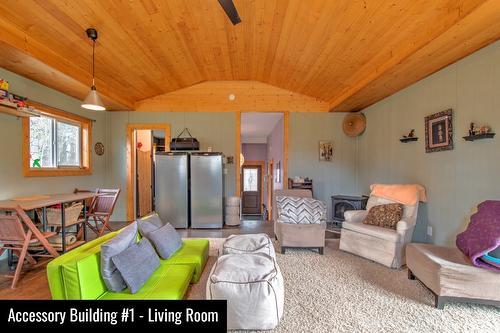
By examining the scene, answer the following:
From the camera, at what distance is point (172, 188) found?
187 inches

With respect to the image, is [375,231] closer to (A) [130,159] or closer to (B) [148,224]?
(B) [148,224]

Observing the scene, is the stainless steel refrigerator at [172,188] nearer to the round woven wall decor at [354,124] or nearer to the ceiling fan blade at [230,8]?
the ceiling fan blade at [230,8]

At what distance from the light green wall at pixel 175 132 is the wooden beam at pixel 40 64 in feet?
3.64

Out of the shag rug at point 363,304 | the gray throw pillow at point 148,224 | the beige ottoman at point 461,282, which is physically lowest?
the shag rug at point 363,304

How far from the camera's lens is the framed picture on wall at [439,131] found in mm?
2992

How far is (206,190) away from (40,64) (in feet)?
9.91

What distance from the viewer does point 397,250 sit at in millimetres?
2814

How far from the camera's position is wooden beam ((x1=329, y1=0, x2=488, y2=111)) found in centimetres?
210

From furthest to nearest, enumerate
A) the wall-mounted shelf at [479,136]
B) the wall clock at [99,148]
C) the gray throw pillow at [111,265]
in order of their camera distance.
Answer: the wall clock at [99,148], the wall-mounted shelf at [479,136], the gray throw pillow at [111,265]

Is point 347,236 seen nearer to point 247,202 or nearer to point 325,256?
point 325,256

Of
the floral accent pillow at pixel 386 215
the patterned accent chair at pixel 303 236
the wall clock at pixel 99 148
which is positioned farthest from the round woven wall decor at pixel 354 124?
the wall clock at pixel 99 148

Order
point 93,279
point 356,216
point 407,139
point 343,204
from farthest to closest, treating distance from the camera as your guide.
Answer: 1. point 343,204
2. point 407,139
3. point 356,216
4. point 93,279

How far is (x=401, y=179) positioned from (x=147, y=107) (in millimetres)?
5185
